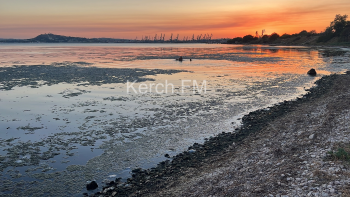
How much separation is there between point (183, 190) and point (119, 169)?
284 centimetres

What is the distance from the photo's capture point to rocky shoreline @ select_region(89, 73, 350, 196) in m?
6.05

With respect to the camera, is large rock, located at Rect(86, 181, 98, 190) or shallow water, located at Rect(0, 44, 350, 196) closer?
large rock, located at Rect(86, 181, 98, 190)

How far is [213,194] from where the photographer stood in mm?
6512

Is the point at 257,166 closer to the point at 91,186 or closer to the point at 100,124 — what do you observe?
the point at 91,186

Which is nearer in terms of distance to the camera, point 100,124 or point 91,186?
point 91,186

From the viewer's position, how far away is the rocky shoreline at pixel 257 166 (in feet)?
19.8

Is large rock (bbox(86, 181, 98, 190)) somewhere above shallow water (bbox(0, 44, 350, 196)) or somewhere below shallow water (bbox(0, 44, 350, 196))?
below

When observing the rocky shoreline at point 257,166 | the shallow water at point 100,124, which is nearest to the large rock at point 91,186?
the shallow water at point 100,124

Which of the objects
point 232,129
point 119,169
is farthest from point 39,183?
point 232,129

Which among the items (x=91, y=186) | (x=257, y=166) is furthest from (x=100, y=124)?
(x=257, y=166)

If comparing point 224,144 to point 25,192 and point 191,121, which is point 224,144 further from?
point 25,192

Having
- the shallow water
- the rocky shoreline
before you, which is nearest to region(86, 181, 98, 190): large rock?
the shallow water

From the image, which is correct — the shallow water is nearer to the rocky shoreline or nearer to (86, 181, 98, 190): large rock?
(86, 181, 98, 190): large rock

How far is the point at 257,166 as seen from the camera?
767 cm
